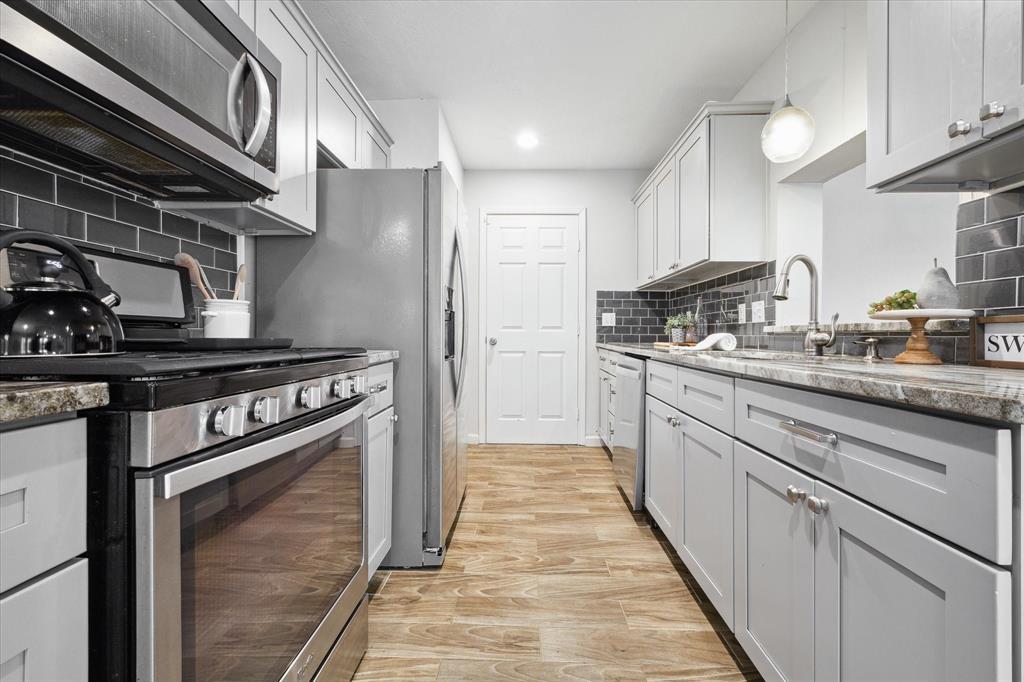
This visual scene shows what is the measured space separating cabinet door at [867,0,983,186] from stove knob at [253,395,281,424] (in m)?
1.56

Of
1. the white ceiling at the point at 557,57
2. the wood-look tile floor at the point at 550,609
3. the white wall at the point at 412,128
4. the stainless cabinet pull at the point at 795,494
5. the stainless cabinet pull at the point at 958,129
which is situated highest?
the white ceiling at the point at 557,57

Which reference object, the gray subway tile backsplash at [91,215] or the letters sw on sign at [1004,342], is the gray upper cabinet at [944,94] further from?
the gray subway tile backsplash at [91,215]

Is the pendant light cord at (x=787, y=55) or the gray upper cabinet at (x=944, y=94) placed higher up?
the pendant light cord at (x=787, y=55)

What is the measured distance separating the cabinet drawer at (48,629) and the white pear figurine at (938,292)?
77.6 inches

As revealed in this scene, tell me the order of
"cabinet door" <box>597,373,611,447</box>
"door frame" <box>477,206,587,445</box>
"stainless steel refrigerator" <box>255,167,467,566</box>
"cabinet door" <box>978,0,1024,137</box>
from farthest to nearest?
1. "door frame" <box>477,206,587,445</box>
2. "cabinet door" <box>597,373,611,447</box>
3. "stainless steel refrigerator" <box>255,167,467,566</box>
4. "cabinet door" <box>978,0,1024,137</box>

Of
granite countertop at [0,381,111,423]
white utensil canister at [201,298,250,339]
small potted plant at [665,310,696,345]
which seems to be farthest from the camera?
small potted plant at [665,310,696,345]

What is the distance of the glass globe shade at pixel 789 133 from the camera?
1.99 m

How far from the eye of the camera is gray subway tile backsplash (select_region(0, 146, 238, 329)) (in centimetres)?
112

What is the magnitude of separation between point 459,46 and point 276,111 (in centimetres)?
146

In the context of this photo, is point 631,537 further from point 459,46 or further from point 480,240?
point 480,240

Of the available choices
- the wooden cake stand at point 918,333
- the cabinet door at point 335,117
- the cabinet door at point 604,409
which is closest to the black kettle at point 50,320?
the cabinet door at point 335,117

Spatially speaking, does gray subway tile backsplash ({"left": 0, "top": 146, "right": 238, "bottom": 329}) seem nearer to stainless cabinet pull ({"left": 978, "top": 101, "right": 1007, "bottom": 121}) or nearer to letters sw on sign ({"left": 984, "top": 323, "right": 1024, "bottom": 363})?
stainless cabinet pull ({"left": 978, "top": 101, "right": 1007, "bottom": 121})

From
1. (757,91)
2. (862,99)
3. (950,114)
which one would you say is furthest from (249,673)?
(757,91)

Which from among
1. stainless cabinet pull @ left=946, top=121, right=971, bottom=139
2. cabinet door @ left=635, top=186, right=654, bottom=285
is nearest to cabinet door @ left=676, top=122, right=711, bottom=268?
cabinet door @ left=635, top=186, right=654, bottom=285
